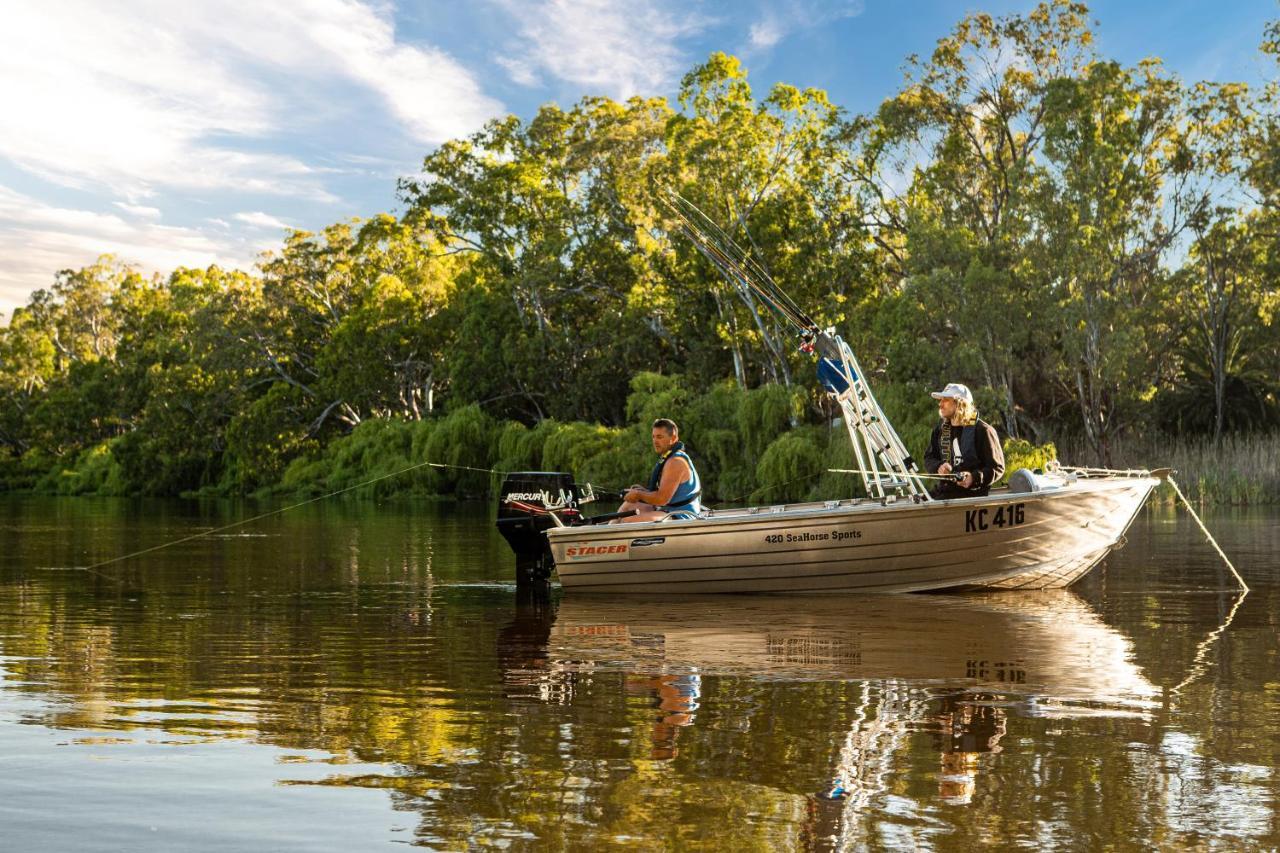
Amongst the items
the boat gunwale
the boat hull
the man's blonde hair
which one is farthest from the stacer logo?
the man's blonde hair

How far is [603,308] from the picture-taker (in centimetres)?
5531

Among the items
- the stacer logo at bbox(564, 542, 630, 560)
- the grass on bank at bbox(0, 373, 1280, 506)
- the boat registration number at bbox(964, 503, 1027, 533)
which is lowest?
the stacer logo at bbox(564, 542, 630, 560)

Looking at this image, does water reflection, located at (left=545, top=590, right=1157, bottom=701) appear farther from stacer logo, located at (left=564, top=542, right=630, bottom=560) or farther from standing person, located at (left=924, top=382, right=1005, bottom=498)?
standing person, located at (left=924, top=382, right=1005, bottom=498)

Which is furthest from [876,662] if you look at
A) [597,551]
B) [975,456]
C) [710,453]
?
[710,453]

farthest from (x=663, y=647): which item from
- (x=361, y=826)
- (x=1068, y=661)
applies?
(x=361, y=826)

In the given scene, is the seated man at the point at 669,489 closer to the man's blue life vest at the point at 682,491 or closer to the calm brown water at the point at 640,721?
the man's blue life vest at the point at 682,491

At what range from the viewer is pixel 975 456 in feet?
42.9

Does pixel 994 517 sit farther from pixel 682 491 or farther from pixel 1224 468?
pixel 1224 468

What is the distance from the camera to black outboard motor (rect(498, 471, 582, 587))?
1427cm

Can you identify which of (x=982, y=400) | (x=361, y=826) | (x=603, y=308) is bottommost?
(x=361, y=826)

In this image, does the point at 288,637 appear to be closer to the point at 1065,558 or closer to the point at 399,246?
the point at 1065,558

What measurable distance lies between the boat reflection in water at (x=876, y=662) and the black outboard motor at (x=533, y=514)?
3.01 feet

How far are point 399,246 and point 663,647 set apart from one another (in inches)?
2078

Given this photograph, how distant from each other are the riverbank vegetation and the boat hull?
19.4 m
